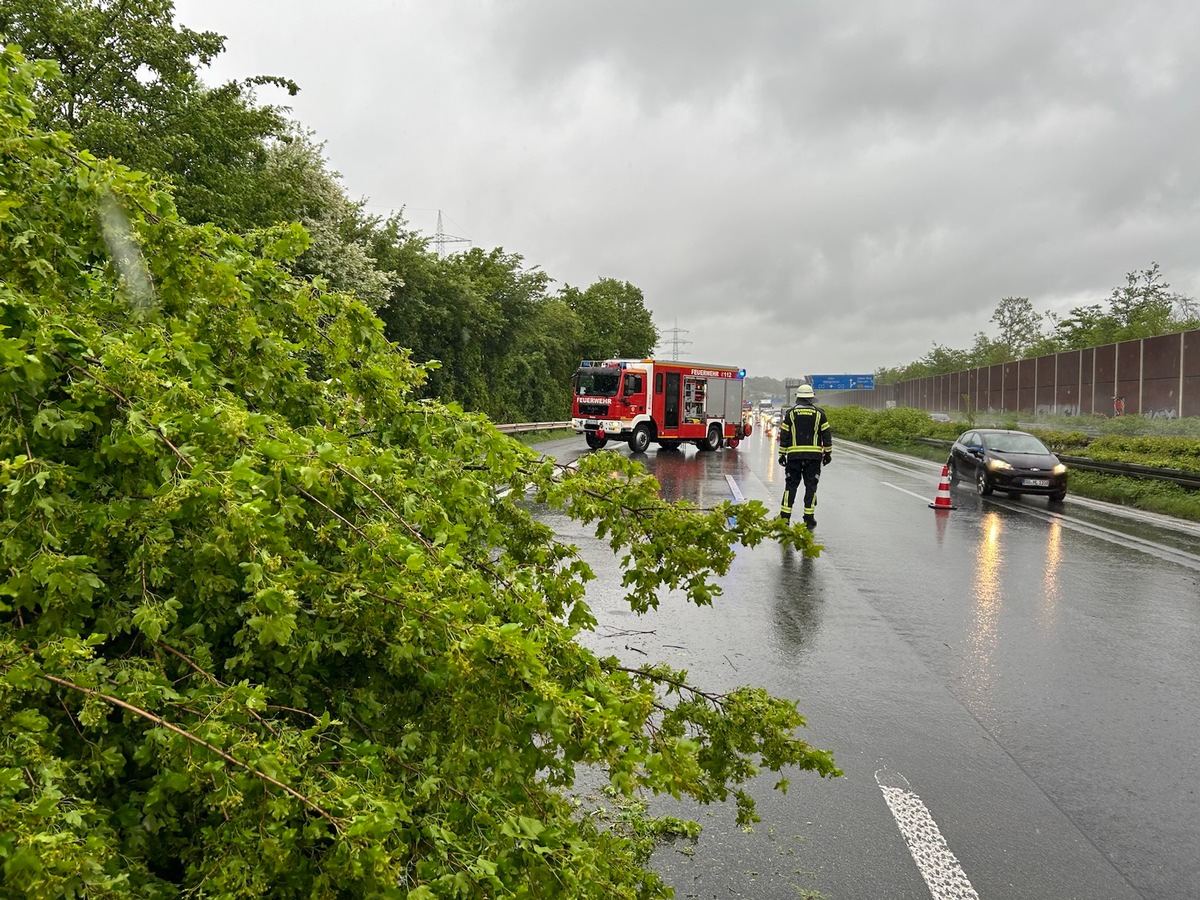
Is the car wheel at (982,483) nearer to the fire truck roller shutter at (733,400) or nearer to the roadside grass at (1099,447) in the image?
the roadside grass at (1099,447)

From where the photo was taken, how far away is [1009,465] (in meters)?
16.3

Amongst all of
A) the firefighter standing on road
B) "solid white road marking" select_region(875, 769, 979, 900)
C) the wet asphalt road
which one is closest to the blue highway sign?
the firefighter standing on road

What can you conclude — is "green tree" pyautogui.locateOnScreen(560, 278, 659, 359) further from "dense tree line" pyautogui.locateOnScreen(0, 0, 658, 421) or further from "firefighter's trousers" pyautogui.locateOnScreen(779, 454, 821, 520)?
"firefighter's trousers" pyautogui.locateOnScreen(779, 454, 821, 520)

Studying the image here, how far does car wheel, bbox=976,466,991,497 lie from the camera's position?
16812 millimetres

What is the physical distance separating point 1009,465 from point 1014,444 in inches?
46.6

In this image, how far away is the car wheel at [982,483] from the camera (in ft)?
55.2

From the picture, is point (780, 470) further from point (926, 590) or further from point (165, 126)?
point (165, 126)

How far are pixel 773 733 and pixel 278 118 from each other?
55.7 feet

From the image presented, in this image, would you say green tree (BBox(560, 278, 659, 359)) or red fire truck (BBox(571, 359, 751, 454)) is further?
green tree (BBox(560, 278, 659, 359))

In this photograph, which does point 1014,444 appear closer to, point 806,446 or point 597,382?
point 806,446

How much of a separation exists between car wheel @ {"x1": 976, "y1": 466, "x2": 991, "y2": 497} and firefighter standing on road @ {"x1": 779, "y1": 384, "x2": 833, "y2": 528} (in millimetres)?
6687

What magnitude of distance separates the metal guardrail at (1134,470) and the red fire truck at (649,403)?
485 inches

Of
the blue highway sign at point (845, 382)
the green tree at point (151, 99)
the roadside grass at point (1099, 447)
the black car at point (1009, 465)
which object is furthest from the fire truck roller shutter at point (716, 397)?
the blue highway sign at point (845, 382)

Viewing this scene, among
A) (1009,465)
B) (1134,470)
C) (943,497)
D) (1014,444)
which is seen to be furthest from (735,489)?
(1134,470)
